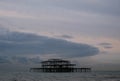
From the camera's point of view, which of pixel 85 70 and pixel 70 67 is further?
pixel 85 70

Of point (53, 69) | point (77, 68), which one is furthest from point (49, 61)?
point (77, 68)

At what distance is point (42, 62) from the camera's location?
16038cm

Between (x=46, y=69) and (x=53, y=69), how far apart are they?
6378 millimetres

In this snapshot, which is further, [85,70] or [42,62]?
[85,70]

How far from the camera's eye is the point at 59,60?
15425cm

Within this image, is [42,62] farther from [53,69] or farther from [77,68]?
[77,68]

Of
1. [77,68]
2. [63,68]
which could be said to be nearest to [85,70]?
[77,68]

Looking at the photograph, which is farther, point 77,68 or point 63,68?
point 77,68

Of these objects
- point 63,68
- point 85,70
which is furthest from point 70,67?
point 85,70

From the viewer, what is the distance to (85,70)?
569 ft

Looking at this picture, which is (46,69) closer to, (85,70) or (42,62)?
(42,62)

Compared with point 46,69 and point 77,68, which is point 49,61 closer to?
point 46,69

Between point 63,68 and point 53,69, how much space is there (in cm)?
531

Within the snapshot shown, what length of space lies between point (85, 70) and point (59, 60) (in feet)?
84.1
